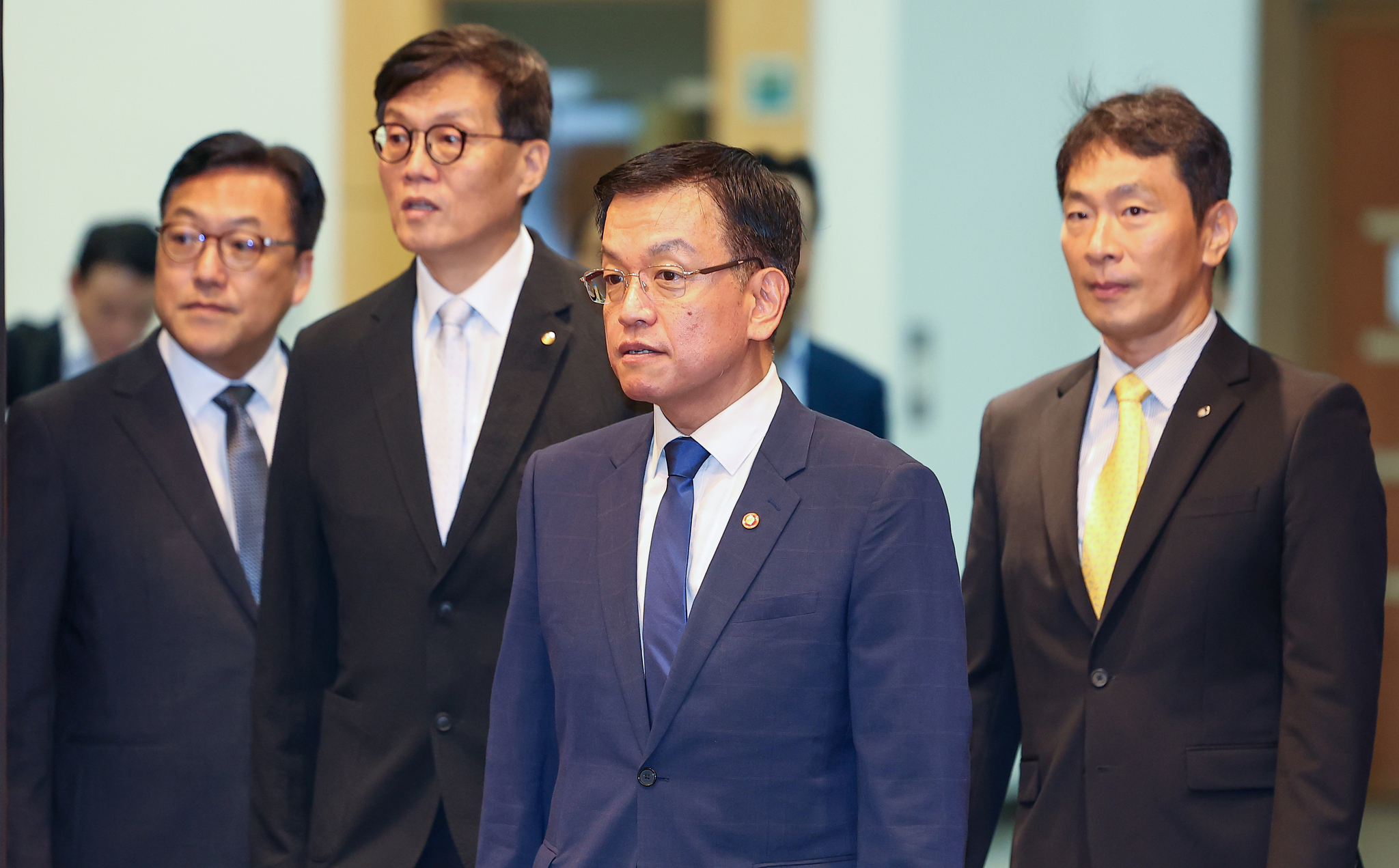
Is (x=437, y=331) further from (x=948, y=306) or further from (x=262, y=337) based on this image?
(x=948, y=306)

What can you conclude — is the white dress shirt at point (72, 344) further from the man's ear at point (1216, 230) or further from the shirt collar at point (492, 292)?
the man's ear at point (1216, 230)

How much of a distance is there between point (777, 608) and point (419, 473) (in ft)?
2.57

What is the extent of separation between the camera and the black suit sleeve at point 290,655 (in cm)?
232

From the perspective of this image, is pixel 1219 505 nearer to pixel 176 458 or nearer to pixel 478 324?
pixel 478 324

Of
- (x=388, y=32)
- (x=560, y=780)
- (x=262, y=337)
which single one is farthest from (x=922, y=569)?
(x=388, y=32)

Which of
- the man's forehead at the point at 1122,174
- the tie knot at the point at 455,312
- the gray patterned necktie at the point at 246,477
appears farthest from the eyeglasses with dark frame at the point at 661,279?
the gray patterned necktie at the point at 246,477

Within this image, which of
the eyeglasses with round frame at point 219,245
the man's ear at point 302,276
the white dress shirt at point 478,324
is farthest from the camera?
the man's ear at point 302,276

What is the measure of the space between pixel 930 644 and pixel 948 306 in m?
3.81

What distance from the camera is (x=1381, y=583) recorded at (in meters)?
2.19

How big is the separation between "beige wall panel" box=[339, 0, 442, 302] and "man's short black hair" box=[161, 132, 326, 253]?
246 cm

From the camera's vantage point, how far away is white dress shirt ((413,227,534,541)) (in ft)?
7.88

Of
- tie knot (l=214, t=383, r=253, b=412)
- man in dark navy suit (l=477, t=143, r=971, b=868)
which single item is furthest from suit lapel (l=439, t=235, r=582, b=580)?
tie knot (l=214, t=383, r=253, b=412)

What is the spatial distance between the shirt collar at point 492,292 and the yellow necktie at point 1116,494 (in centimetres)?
94

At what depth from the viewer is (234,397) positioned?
9.01ft
